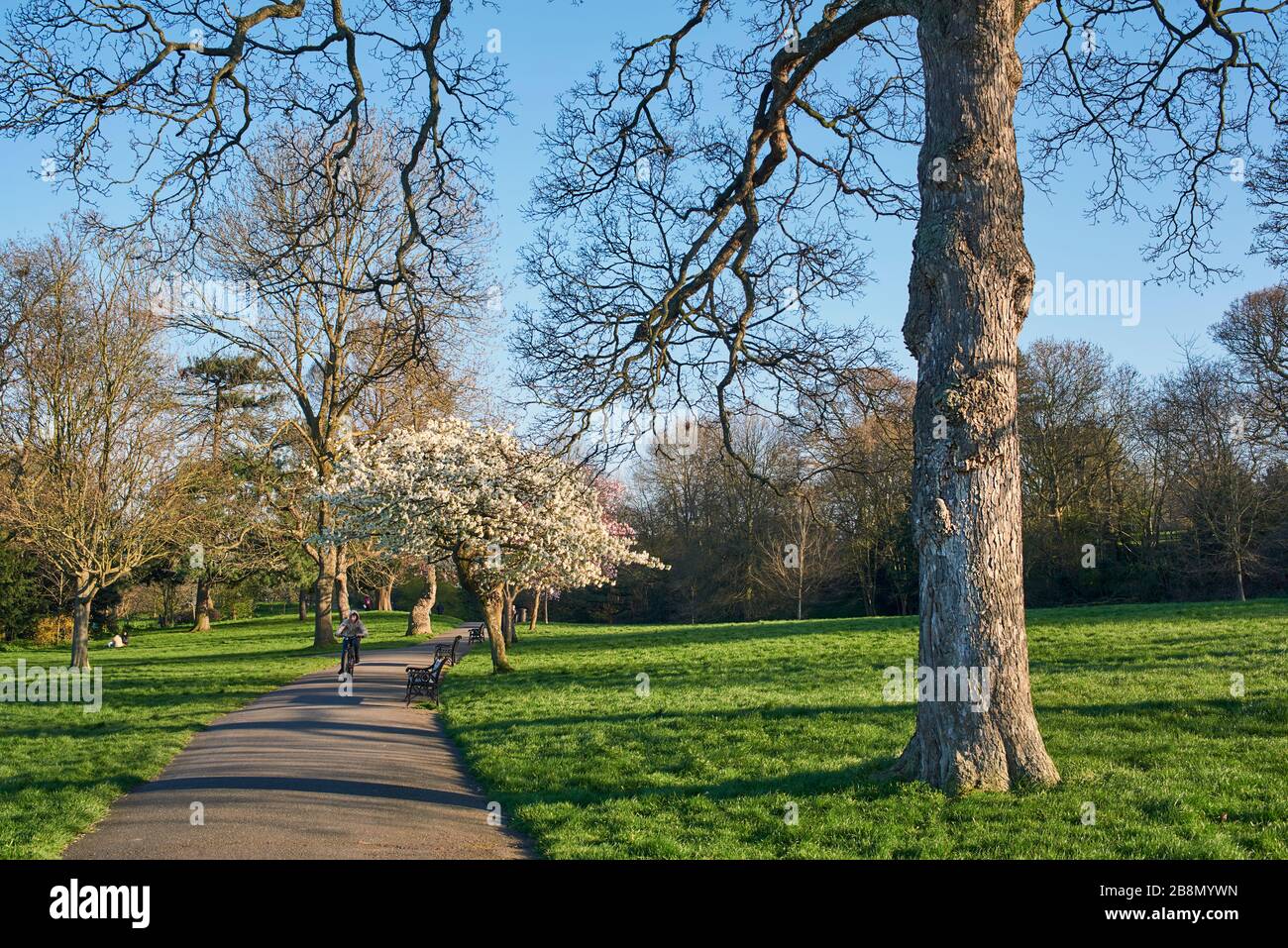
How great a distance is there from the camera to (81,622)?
958 inches

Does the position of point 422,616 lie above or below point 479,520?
below

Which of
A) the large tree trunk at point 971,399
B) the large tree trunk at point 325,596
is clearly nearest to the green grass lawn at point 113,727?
the large tree trunk at point 325,596

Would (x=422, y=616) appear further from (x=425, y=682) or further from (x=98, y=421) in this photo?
(x=425, y=682)

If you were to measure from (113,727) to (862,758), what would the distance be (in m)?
11.8

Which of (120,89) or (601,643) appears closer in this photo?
(120,89)

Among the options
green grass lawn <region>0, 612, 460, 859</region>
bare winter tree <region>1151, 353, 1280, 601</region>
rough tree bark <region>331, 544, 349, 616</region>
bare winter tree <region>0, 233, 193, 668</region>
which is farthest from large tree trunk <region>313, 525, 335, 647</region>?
bare winter tree <region>1151, 353, 1280, 601</region>

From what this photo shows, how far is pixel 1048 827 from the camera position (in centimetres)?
610

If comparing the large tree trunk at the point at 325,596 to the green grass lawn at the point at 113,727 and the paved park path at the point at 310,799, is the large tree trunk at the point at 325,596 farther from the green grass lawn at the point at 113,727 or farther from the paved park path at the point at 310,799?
the paved park path at the point at 310,799

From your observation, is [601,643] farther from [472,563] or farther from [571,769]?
[571,769]

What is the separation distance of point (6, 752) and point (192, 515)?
15.5 m

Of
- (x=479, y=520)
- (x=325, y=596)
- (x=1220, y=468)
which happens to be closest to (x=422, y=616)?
(x=325, y=596)

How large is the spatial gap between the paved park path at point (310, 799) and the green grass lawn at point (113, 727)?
0.36 meters

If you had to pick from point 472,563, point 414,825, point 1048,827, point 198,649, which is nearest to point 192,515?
point 198,649

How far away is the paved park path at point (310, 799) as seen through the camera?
671 cm
